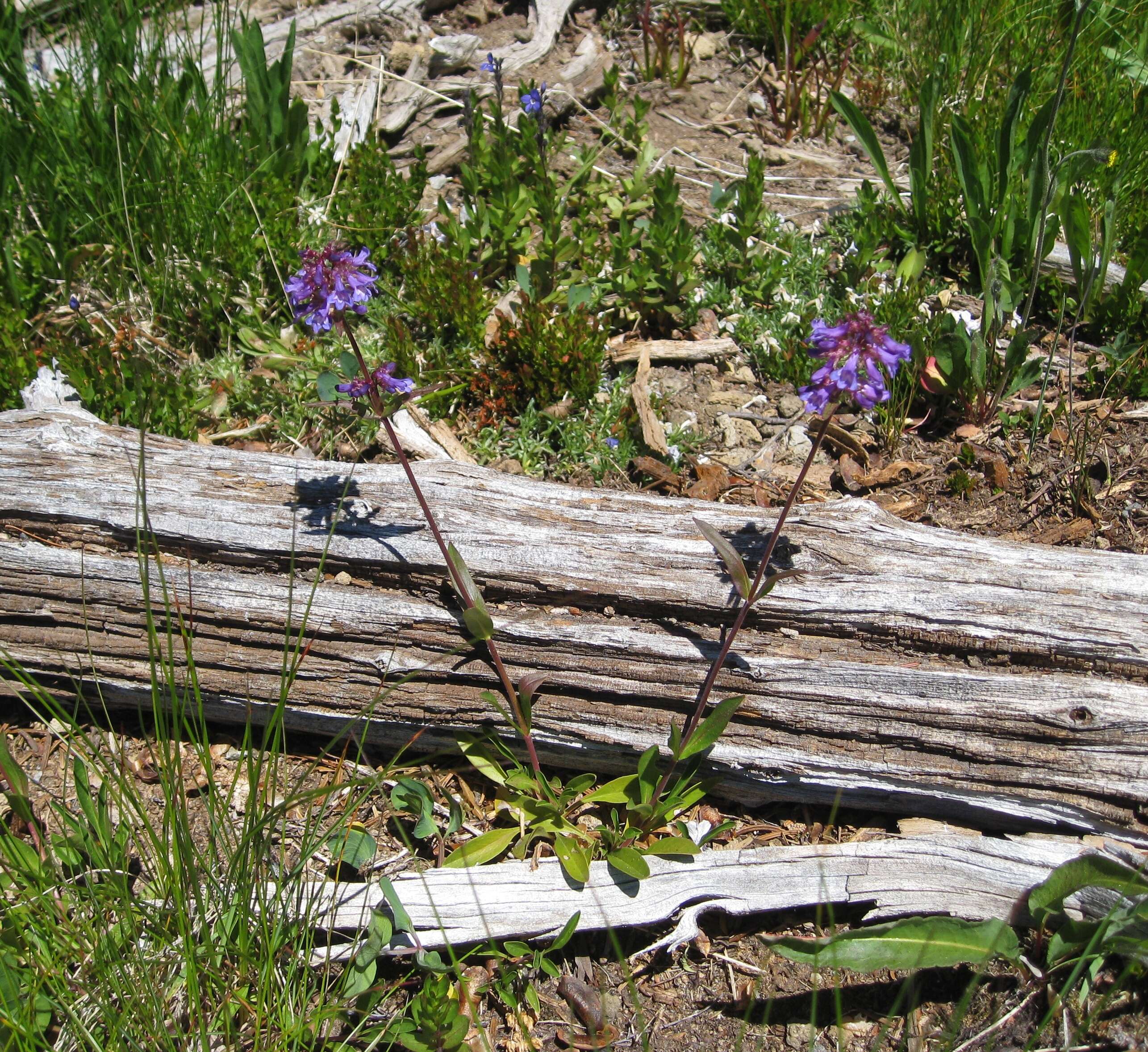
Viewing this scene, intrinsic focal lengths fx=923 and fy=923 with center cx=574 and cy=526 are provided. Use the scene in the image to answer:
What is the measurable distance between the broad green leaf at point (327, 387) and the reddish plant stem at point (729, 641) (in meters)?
1.40

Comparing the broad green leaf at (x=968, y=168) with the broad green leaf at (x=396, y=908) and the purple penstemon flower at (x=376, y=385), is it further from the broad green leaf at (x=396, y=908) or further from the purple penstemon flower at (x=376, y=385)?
the broad green leaf at (x=396, y=908)

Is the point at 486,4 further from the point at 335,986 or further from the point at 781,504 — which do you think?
the point at 335,986

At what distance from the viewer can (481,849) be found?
9.00 feet

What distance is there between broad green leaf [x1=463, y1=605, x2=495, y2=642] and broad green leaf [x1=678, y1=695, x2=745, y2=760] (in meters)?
0.64

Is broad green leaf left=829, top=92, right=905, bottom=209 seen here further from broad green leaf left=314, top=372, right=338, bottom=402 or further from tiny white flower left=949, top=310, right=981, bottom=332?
broad green leaf left=314, top=372, right=338, bottom=402

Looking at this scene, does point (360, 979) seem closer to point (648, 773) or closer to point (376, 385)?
point (648, 773)

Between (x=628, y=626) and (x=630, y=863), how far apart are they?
27.6 inches

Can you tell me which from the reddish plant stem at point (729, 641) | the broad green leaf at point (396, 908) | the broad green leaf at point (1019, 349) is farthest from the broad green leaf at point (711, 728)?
the broad green leaf at point (1019, 349)

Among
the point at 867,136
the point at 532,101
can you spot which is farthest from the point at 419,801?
the point at 867,136

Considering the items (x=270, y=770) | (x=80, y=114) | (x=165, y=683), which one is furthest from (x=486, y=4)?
(x=270, y=770)

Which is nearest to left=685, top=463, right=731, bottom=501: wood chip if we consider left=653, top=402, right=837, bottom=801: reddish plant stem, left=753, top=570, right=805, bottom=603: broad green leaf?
left=653, top=402, right=837, bottom=801: reddish plant stem

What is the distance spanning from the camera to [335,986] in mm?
2404

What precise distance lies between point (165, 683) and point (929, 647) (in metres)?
2.36

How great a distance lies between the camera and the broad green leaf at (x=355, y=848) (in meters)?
2.67
